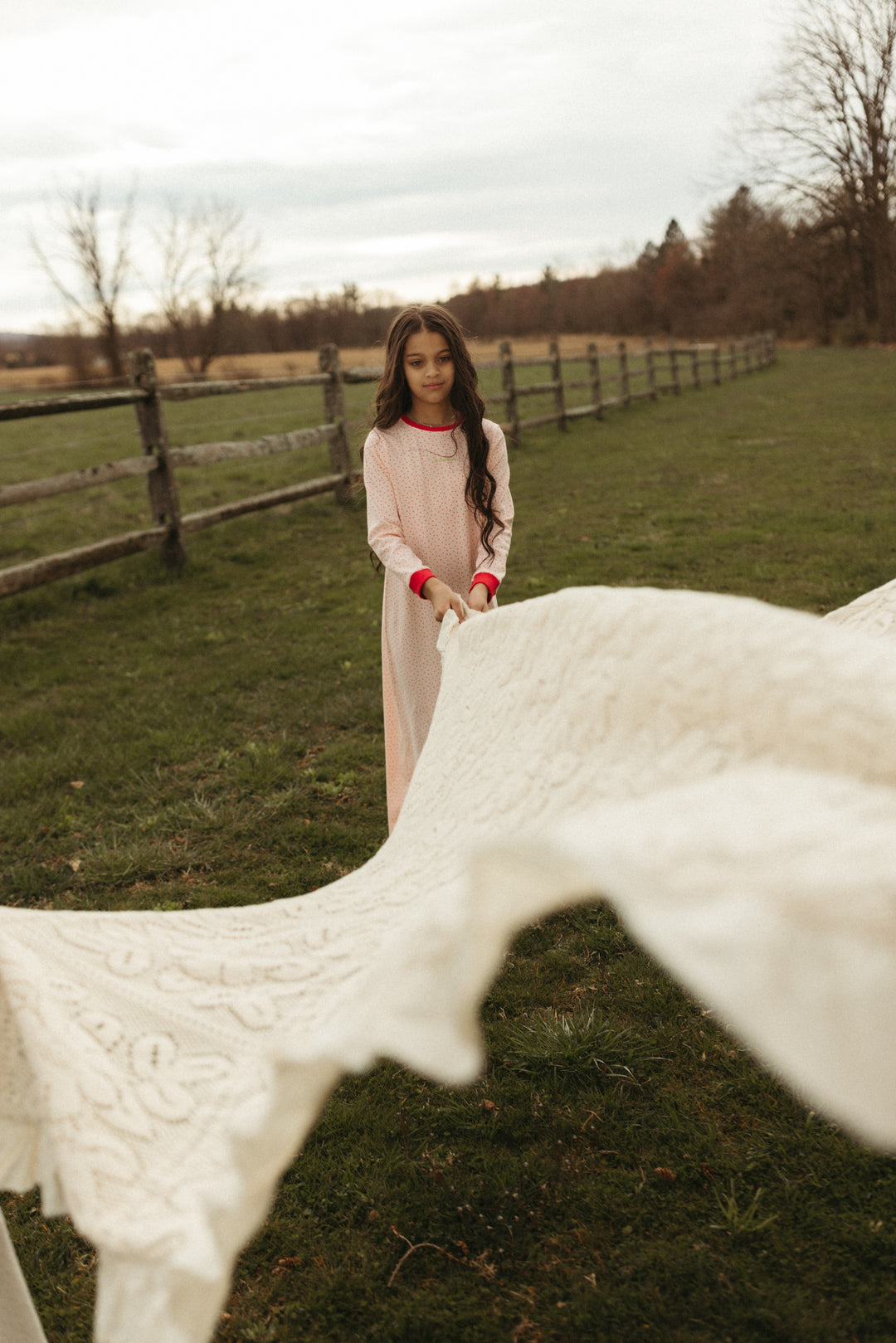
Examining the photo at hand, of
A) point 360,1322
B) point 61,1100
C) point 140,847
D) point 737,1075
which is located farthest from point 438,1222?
point 140,847

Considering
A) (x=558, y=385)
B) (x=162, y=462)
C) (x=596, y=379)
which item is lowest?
(x=162, y=462)

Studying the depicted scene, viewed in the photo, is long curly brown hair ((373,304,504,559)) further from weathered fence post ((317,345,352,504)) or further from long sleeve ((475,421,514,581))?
weathered fence post ((317,345,352,504))

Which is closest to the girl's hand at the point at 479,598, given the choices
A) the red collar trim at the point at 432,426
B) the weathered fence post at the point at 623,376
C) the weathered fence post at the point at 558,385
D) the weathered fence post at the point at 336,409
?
the red collar trim at the point at 432,426

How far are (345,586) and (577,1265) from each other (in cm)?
593

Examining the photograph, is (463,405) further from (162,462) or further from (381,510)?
(162,462)

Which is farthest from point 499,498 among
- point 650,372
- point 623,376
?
point 650,372

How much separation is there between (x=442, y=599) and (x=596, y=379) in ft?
53.0

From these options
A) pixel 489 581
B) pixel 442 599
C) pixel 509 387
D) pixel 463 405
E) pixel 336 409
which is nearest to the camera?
pixel 442 599

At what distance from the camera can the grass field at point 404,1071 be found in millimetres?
1821

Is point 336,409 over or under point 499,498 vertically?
over

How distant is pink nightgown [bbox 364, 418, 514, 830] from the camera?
A: 2832 mm

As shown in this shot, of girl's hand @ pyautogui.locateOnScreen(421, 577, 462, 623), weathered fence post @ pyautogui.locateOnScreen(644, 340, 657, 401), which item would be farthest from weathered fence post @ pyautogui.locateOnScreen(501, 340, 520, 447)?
girl's hand @ pyautogui.locateOnScreen(421, 577, 462, 623)

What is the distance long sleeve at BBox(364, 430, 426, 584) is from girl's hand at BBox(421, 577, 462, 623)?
23 cm

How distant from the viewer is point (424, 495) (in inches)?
113
